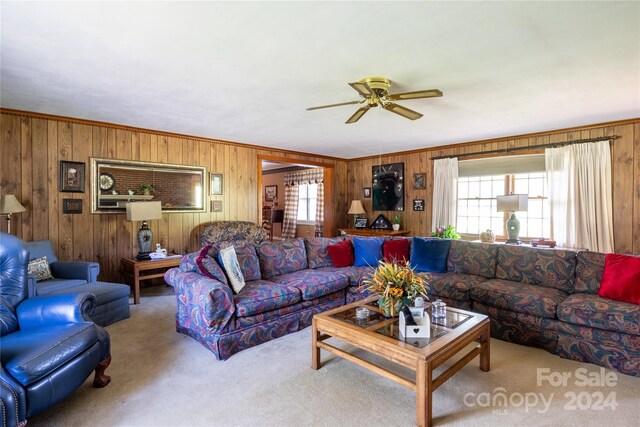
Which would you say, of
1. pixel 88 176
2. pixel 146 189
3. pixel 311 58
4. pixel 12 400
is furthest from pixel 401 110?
pixel 88 176

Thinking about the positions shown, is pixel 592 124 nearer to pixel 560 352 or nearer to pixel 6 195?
pixel 560 352

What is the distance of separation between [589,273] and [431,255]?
1523mm

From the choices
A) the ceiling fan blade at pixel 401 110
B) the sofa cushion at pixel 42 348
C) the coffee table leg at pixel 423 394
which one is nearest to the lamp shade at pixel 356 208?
the ceiling fan blade at pixel 401 110

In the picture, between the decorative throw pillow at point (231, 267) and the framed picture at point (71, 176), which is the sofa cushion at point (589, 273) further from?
the framed picture at point (71, 176)

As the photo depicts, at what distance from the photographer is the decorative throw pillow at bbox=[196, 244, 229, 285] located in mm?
3031

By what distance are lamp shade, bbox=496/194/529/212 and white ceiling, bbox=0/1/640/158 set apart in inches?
41.7

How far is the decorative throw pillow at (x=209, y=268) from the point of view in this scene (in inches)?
119

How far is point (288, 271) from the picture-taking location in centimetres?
405

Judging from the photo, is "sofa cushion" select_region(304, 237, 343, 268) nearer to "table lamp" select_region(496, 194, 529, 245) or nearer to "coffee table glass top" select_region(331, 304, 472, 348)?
"coffee table glass top" select_region(331, 304, 472, 348)

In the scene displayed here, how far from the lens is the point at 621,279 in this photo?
2840 millimetres

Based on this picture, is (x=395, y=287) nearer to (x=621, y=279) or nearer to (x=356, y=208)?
(x=621, y=279)

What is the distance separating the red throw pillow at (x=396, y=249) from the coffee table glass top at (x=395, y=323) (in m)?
1.64

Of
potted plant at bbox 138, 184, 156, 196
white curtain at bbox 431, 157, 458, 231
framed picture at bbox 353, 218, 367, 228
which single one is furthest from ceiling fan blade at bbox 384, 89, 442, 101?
framed picture at bbox 353, 218, 367, 228

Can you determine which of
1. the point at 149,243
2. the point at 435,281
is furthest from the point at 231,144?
the point at 435,281
